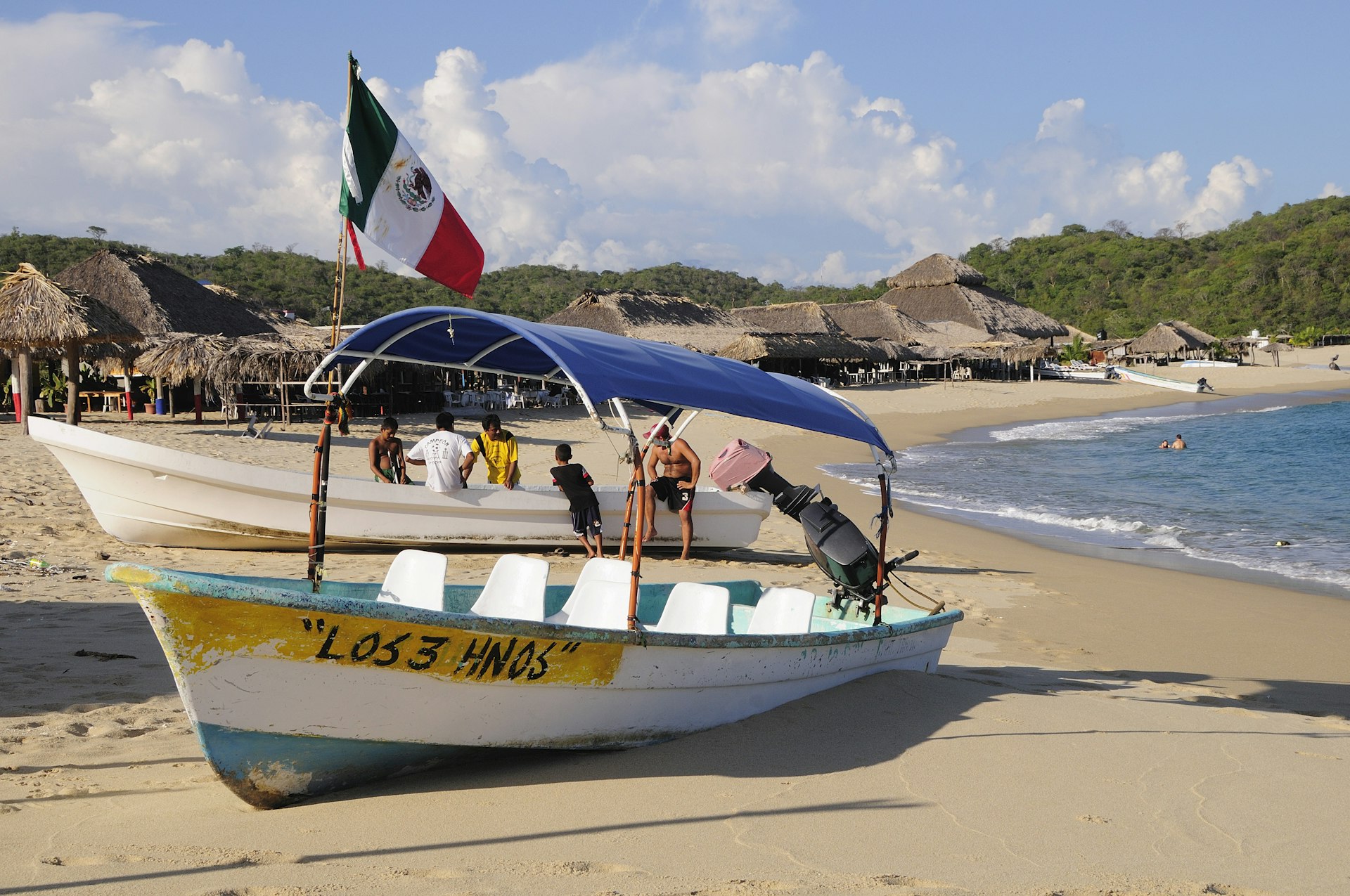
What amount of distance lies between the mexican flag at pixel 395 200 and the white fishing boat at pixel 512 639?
0.48 metres

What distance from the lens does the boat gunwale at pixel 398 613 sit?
361cm

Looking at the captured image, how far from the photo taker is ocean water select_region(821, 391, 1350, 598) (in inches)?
475

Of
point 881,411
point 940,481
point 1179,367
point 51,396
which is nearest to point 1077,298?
point 1179,367

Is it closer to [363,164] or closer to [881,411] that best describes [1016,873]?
[363,164]

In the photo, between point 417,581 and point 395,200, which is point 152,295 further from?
point 417,581

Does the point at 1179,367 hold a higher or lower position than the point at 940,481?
higher

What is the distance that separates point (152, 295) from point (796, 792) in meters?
24.7

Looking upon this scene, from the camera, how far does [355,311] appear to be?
47312mm

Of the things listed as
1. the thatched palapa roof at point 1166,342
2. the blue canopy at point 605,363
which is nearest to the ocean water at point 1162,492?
the blue canopy at point 605,363

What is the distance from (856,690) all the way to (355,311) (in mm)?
45302

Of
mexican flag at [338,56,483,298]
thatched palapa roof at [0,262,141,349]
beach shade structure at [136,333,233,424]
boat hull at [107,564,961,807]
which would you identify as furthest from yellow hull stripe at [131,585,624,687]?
beach shade structure at [136,333,233,424]

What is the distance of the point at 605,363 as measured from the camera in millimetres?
4676

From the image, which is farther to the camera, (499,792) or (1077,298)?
(1077,298)

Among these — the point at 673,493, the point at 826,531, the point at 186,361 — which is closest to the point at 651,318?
the point at 186,361
